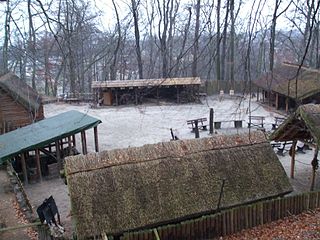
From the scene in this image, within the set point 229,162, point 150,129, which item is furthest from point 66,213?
point 150,129

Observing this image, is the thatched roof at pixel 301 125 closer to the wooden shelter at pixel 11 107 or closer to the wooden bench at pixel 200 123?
the wooden bench at pixel 200 123

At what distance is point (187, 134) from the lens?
23.8m

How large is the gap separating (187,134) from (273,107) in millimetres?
10866

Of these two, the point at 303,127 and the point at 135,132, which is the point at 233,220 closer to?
the point at 303,127

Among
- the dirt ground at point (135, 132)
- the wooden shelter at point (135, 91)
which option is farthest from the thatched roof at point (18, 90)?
the wooden shelter at point (135, 91)

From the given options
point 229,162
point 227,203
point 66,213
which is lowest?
point 66,213

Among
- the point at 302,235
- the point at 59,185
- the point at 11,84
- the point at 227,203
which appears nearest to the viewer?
the point at 302,235

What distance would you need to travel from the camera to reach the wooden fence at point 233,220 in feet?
32.6

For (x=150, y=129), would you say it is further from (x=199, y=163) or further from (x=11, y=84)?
(x=199, y=163)

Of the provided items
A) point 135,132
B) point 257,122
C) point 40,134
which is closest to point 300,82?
point 257,122

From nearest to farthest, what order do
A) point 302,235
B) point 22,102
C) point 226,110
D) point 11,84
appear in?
point 302,235
point 22,102
point 11,84
point 226,110

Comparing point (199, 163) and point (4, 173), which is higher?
point (199, 163)

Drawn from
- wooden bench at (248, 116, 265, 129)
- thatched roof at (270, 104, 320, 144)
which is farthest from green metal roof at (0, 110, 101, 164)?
wooden bench at (248, 116, 265, 129)

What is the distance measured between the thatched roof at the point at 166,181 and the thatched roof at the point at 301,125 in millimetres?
1528
